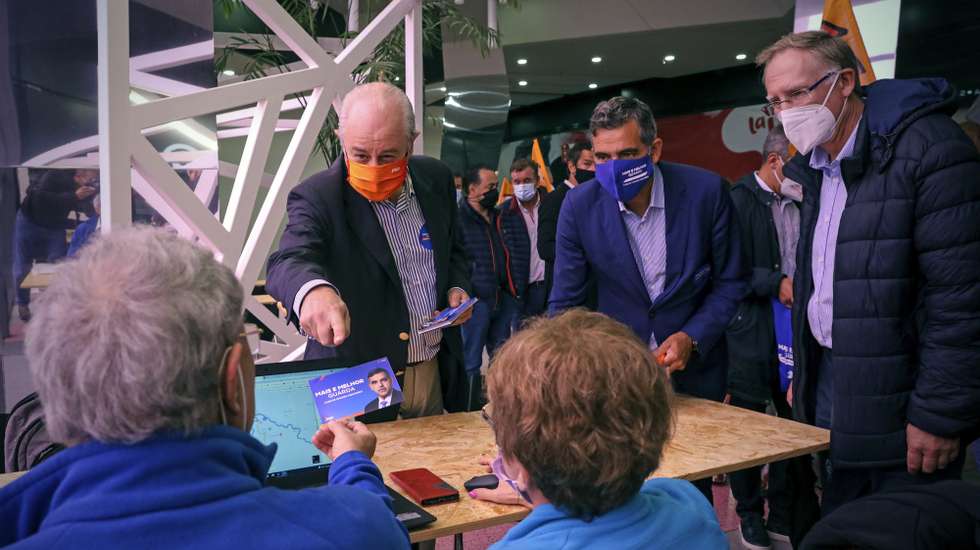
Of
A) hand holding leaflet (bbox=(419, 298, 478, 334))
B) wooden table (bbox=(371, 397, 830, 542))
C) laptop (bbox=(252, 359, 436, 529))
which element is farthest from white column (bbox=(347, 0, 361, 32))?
laptop (bbox=(252, 359, 436, 529))

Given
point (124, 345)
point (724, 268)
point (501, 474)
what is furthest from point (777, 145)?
point (124, 345)

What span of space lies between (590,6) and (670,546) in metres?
9.36

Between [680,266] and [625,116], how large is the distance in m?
0.60

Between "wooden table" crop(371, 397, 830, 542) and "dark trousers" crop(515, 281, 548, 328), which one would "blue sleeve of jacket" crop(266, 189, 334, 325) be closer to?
"wooden table" crop(371, 397, 830, 542)

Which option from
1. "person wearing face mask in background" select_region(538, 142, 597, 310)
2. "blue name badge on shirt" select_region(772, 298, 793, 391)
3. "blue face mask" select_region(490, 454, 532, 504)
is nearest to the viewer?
"blue face mask" select_region(490, 454, 532, 504)

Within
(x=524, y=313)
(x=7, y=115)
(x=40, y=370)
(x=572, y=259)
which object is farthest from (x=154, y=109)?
(x=524, y=313)

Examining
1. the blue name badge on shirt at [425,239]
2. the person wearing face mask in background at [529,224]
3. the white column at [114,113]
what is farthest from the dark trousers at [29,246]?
the person wearing face mask in background at [529,224]

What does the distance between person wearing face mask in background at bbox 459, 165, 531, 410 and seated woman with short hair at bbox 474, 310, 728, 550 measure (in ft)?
16.5

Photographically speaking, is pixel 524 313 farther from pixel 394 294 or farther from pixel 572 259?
pixel 394 294

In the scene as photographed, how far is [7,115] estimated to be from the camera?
2984 mm

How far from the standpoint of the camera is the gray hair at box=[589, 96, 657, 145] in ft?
9.36

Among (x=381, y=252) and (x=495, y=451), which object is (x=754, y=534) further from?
(x=381, y=252)

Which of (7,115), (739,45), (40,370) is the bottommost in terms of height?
(40,370)

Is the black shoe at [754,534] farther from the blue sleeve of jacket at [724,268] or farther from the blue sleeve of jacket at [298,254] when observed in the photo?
the blue sleeve of jacket at [298,254]
